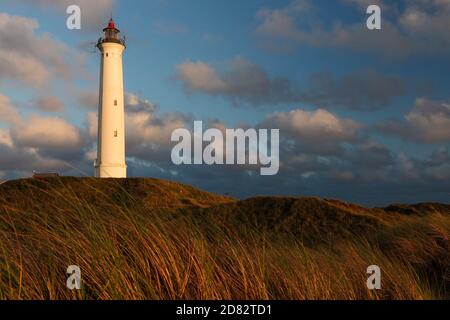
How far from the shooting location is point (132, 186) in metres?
27.2

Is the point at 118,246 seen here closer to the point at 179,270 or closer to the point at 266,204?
the point at 179,270

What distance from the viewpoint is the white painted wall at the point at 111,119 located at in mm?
32875

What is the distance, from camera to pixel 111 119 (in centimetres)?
3316

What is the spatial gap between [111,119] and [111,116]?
0.23 metres

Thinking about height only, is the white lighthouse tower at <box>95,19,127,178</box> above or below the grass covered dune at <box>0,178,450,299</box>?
above

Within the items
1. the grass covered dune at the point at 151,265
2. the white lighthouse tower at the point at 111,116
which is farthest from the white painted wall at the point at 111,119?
the grass covered dune at the point at 151,265

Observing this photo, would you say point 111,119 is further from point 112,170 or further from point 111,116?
point 112,170

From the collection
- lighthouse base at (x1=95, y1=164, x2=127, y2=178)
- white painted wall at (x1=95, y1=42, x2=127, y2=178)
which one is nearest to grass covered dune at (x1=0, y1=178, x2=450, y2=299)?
lighthouse base at (x1=95, y1=164, x2=127, y2=178)

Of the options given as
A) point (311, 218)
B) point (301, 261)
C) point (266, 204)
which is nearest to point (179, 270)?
point (301, 261)

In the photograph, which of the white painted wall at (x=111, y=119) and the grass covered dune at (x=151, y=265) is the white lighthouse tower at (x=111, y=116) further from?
the grass covered dune at (x=151, y=265)

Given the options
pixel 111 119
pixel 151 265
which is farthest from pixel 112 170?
pixel 151 265

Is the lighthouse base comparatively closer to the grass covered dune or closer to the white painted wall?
the white painted wall

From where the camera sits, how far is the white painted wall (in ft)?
108
